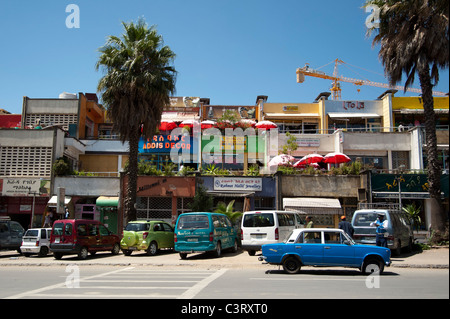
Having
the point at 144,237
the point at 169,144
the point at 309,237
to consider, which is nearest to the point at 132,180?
the point at 144,237

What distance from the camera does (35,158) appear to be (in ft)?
95.6

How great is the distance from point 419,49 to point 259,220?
39.0 feet

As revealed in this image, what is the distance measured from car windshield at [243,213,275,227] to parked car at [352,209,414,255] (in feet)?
11.8

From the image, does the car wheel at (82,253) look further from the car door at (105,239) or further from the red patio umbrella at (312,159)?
the red patio umbrella at (312,159)

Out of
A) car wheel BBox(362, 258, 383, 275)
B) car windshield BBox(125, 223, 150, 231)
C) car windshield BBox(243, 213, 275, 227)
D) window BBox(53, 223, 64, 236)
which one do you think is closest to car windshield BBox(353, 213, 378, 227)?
car windshield BBox(243, 213, 275, 227)

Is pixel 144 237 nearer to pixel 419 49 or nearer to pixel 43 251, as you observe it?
pixel 43 251

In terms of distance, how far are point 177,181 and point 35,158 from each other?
36.5 feet

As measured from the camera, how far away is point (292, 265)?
12164mm

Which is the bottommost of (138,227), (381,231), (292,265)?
(292,265)

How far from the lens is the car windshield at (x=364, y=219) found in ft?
53.7

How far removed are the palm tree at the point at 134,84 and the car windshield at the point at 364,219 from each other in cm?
1300

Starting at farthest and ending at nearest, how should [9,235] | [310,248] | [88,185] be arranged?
[88,185], [9,235], [310,248]

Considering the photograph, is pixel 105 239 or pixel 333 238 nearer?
pixel 333 238

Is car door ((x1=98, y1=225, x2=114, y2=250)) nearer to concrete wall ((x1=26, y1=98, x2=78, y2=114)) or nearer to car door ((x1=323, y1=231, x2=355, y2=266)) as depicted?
car door ((x1=323, y1=231, x2=355, y2=266))
